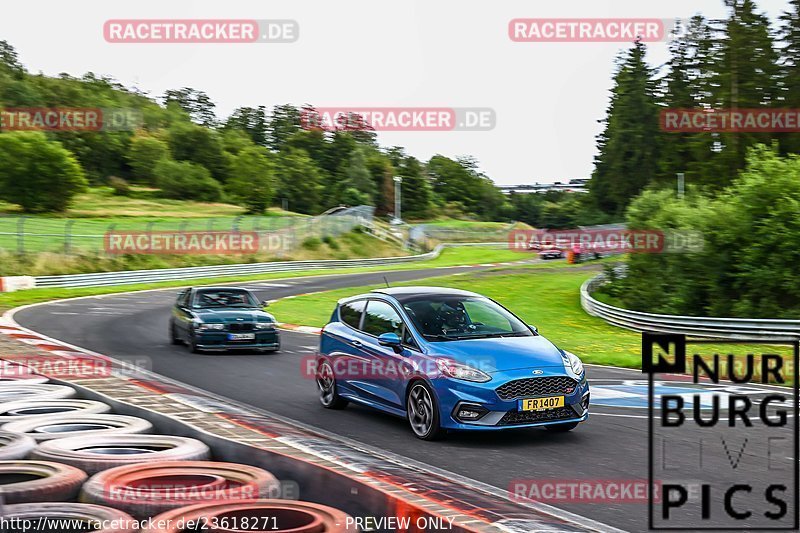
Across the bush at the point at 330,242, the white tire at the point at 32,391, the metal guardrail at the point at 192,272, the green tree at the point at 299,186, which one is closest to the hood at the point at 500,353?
the white tire at the point at 32,391

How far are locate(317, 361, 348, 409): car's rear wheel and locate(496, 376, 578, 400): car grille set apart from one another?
313 centimetres

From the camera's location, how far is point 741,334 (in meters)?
25.4

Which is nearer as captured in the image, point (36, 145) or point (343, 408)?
point (343, 408)

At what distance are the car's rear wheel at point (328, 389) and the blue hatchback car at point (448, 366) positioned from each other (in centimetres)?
1

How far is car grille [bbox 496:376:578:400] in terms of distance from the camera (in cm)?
963

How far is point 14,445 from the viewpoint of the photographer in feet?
22.8

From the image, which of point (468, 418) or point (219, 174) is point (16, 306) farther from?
point (219, 174)

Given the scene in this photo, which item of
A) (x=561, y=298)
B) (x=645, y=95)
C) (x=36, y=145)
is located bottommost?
(x=561, y=298)

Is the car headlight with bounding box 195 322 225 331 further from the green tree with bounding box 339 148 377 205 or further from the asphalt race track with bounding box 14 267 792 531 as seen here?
the green tree with bounding box 339 148 377 205

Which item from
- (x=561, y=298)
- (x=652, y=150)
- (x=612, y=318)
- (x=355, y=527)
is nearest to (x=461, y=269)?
(x=561, y=298)

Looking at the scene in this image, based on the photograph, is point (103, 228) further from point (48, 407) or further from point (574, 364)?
point (574, 364)

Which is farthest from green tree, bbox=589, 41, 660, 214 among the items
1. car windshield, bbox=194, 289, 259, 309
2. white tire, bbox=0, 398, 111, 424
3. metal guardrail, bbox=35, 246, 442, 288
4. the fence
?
white tire, bbox=0, 398, 111, 424

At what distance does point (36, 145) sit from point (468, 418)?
73.9m

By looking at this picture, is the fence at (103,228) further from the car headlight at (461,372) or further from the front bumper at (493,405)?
the front bumper at (493,405)
